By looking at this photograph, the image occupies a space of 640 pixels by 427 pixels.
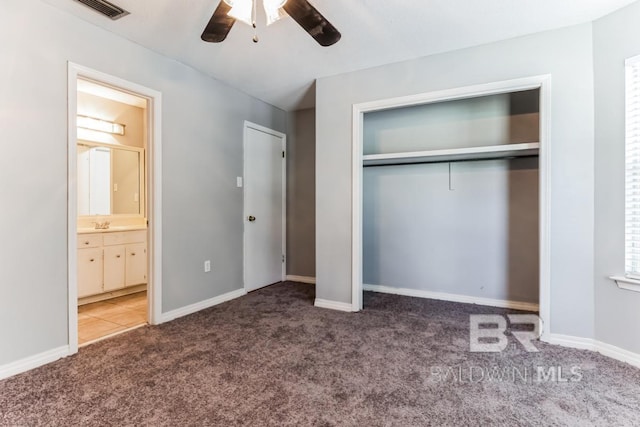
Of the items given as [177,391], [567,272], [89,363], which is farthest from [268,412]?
[567,272]

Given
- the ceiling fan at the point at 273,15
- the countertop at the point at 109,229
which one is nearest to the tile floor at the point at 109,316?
the countertop at the point at 109,229

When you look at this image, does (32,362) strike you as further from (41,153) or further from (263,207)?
(263,207)

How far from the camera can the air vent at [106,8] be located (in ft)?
6.97

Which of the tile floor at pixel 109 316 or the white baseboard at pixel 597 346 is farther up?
the white baseboard at pixel 597 346

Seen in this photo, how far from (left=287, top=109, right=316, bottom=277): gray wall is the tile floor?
1.97 metres

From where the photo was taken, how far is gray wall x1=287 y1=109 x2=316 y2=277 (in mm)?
4559

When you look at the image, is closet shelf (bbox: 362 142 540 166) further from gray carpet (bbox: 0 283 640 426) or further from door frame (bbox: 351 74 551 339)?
gray carpet (bbox: 0 283 640 426)

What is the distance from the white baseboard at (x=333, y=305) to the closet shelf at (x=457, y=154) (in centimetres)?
152

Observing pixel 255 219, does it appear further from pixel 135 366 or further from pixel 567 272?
pixel 567 272

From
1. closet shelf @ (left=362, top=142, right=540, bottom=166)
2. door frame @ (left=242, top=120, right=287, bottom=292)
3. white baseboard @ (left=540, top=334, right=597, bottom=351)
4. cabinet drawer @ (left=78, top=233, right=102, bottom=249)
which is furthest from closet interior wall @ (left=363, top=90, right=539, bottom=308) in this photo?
cabinet drawer @ (left=78, top=233, right=102, bottom=249)

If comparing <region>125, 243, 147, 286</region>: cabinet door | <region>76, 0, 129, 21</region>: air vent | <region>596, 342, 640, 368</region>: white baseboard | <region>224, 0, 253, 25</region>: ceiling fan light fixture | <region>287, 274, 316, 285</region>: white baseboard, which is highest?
<region>76, 0, 129, 21</region>: air vent

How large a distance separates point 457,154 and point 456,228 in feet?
3.02

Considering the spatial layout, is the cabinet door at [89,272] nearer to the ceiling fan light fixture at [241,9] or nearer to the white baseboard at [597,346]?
the ceiling fan light fixture at [241,9]

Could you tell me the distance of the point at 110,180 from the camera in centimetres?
413
